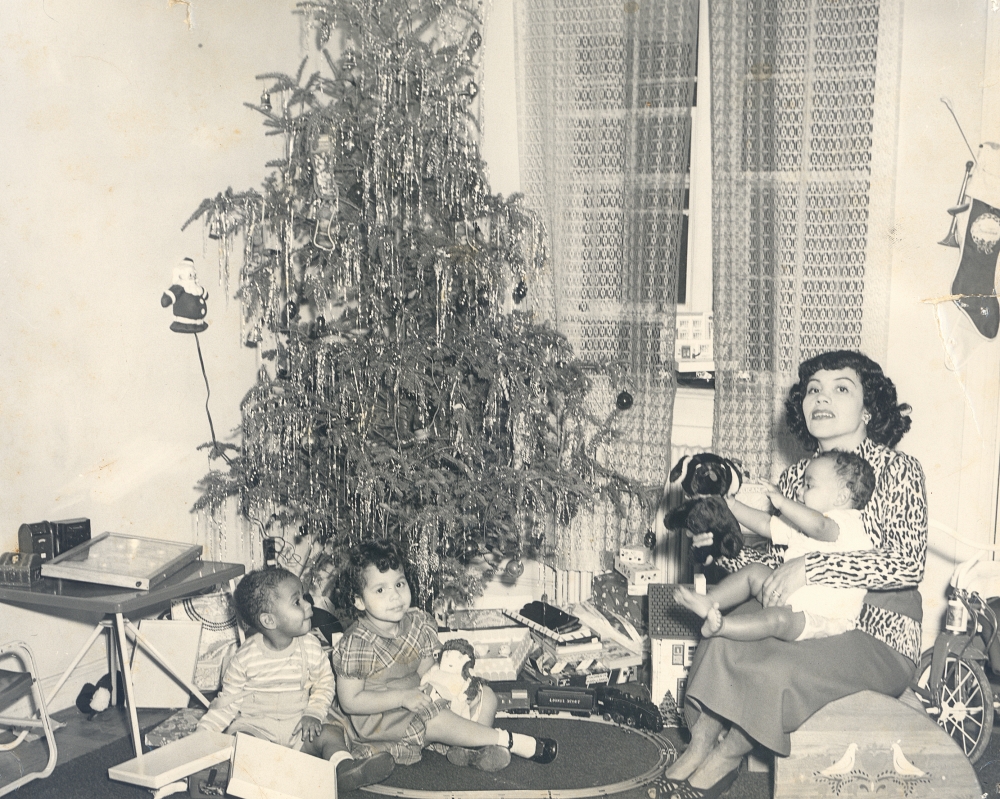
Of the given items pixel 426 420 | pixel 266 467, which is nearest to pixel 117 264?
pixel 266 467

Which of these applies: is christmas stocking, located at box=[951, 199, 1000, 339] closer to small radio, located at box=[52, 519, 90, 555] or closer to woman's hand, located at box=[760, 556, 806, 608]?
woman's hand, located at box=[760, 556, 806, 608]

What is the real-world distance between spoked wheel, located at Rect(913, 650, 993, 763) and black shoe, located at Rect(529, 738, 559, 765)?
3.77 ft

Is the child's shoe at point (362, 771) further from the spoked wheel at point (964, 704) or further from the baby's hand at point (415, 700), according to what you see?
the spoked wheel at point (964, 704)

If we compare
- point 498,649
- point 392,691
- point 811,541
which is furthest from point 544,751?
point 811,541

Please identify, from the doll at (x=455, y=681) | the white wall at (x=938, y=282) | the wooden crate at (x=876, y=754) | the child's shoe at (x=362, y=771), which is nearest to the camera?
the wooden crate at (x=876, y=754)

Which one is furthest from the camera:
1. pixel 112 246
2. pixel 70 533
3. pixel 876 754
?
pixel 112 246

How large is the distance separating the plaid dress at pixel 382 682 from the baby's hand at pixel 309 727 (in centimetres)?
9

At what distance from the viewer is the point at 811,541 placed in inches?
114

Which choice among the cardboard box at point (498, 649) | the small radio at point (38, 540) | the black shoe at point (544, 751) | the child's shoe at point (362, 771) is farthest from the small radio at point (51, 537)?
the black shoe at point (544, 751)

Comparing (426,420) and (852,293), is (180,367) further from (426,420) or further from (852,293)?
(852,293)

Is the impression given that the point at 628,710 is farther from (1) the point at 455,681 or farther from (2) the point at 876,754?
(2) the point at 876,754

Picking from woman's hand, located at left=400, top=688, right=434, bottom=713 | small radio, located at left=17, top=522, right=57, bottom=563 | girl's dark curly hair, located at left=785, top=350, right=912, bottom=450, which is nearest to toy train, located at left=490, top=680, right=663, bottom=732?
woman's hand, located at left=400, top=688, right=434, bottom=713

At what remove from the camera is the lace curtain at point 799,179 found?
3578 mm

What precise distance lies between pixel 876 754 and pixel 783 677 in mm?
327
